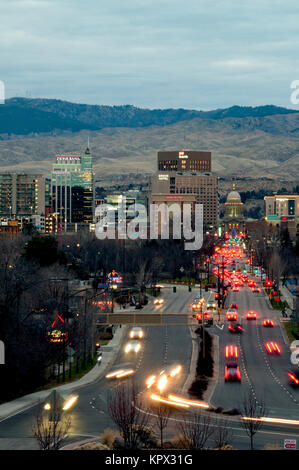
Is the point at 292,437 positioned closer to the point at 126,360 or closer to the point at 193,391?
the point at 193,391

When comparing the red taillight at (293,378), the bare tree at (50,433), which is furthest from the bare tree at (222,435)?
the red taillight at (293,378)

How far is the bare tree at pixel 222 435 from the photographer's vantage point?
27830 mm

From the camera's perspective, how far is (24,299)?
194 ft

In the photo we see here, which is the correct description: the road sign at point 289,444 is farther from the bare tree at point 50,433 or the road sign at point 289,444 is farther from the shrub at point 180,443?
the bare tree at point 50,433

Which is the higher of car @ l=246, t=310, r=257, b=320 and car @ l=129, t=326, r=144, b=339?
A: car @ l=129, t=326, r=144, b=339

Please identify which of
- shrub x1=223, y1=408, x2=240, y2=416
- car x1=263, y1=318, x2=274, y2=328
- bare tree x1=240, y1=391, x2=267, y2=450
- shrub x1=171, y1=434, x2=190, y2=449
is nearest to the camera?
shrub x1=171, y1=434, x2=190, y2=449

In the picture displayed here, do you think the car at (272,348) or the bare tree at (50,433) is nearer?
the bare tree at (50,433)

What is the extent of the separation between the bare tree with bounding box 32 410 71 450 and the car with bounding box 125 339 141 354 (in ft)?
72.7

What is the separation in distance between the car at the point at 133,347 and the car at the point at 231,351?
6.20 metres

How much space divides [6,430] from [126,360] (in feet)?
69.3

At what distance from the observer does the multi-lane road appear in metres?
32.8

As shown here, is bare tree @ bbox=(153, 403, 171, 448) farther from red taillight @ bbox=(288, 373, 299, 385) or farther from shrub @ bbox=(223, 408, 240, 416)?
red taillight @ bbox=(288, 373, 299, 385)

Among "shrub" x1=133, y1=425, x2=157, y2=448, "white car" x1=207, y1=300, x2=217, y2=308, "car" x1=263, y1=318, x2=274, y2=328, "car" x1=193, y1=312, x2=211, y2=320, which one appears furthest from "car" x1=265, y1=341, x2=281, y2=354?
"shrub" x1=133, y1=425, x2=157, y2=448
